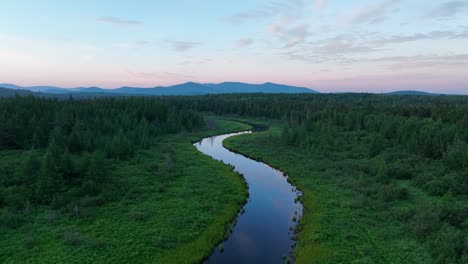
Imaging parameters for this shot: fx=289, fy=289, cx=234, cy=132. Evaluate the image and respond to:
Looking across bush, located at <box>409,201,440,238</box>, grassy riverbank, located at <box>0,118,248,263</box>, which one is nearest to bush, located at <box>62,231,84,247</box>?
grassy riverbank, located at <box>0,118,248,263</box>

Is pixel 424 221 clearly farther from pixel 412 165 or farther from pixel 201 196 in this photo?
pixel 201 196

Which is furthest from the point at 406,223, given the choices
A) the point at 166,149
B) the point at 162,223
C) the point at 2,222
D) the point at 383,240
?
the point at 166,149

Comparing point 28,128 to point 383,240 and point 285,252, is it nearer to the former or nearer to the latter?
point 285,252

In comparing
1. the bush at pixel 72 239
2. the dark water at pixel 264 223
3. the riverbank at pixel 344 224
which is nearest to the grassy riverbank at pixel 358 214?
the riverbank at pixel 344 224

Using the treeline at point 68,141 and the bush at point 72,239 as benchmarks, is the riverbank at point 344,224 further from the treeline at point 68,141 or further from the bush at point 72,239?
the treeline at point 68,141

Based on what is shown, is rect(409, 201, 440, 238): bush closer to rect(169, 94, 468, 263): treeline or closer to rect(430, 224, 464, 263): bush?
rect(169, 94, 468, 263): treeline

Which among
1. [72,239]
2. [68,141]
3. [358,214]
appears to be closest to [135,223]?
[72,239]
